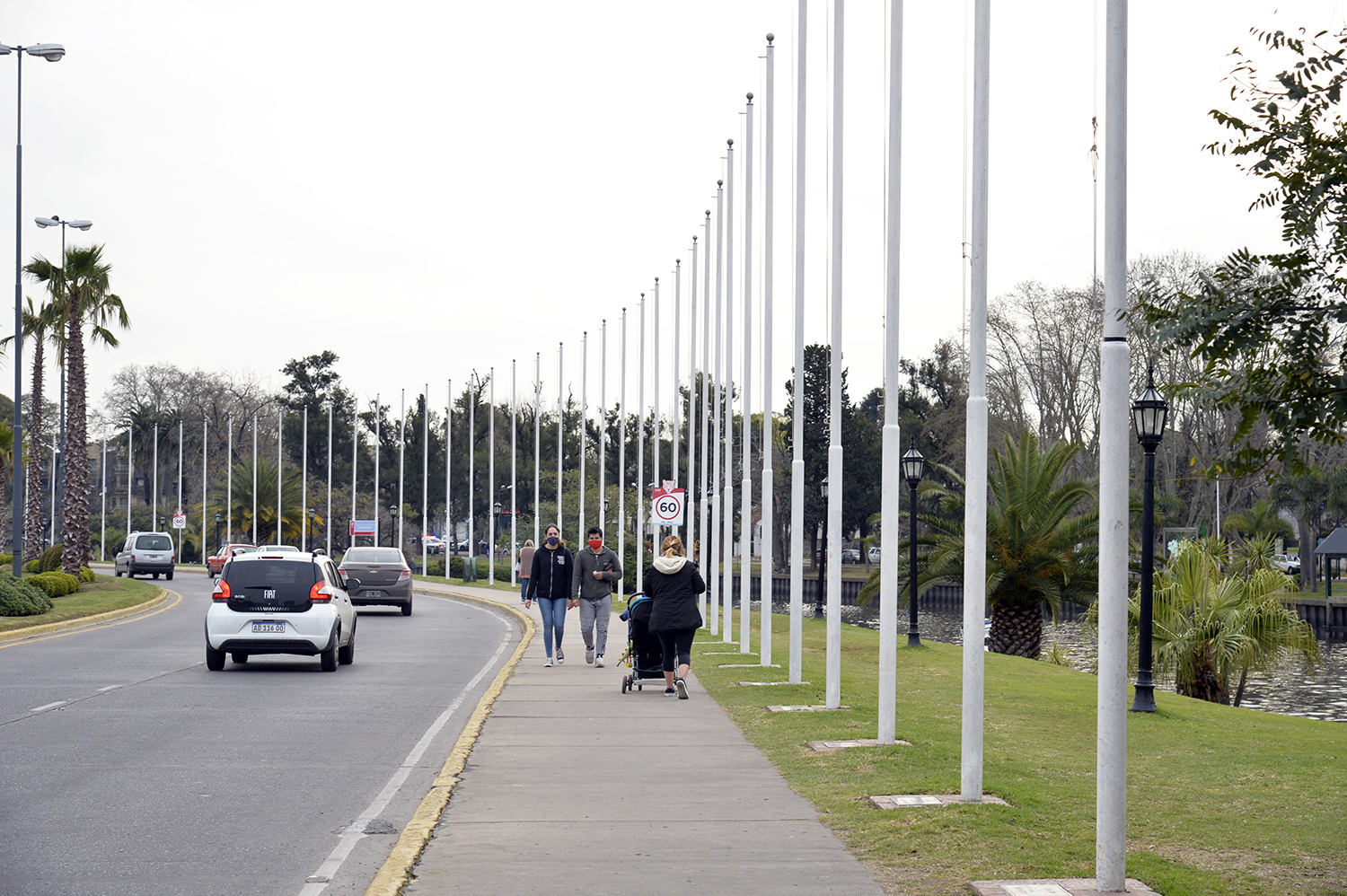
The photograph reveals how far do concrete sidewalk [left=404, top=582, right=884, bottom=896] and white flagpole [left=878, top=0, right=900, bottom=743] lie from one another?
49.7 inches

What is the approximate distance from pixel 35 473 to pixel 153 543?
6374 millimetres

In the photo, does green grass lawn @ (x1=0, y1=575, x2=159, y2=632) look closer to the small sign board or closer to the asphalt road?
the asphalt road

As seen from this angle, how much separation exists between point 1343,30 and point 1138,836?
4.56 meters

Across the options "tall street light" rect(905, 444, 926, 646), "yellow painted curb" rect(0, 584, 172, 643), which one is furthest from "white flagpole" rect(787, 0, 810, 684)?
"yellow painted curb" rect(0, 584, 172, 643)

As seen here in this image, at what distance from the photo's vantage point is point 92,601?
3625 centimetres

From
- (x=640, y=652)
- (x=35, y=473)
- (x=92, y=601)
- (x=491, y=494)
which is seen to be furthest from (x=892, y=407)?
(x=491, y=494)

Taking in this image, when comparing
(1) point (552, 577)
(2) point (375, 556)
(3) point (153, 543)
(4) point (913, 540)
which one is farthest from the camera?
(3) point (153, 543)

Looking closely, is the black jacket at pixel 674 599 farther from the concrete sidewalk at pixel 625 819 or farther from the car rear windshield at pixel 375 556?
the car rear windshield at pixel 375 556

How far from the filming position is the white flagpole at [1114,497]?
22.3ft

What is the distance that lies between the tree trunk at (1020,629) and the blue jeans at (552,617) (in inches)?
466

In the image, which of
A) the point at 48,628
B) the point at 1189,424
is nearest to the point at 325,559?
the point at 48,628

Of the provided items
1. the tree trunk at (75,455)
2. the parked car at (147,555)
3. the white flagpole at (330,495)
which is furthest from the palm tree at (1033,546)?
the white flagpole at (330,495)

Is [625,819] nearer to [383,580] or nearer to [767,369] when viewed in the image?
[767,369]

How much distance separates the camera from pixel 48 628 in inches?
1105
